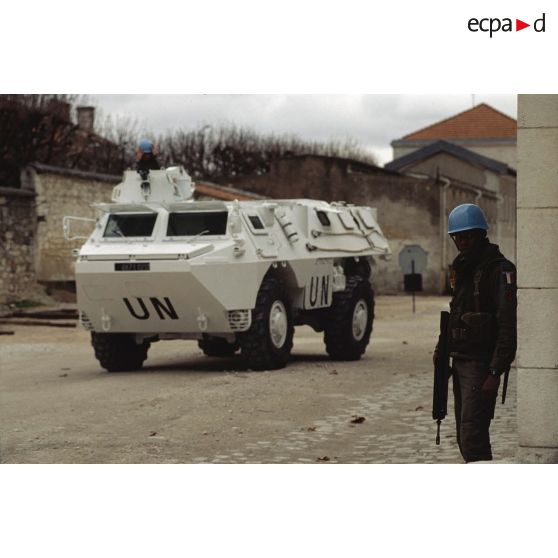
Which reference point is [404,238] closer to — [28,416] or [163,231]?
[163,231]

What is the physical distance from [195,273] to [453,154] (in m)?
28.4

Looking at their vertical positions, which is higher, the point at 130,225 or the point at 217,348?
the point at 130,225

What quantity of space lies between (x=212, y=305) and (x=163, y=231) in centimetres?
99

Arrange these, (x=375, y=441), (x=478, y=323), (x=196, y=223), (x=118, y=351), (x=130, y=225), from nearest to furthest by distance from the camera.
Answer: (x=478, y=323) < (x=375, y=441) < (x=196, y=223) < (x=130, y=225) < (x=118, y=351)

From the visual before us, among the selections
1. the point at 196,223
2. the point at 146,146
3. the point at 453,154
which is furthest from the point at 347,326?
the point at 453,154

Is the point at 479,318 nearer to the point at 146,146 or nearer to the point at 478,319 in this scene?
the point at 478,319

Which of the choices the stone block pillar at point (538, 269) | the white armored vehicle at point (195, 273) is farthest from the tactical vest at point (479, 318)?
the white armored vehicle at point (195, 273)

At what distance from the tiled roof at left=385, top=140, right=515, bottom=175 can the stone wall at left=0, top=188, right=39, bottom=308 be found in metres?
18.1

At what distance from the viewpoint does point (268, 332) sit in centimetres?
1273

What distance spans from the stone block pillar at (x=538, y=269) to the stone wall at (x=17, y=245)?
690 inches

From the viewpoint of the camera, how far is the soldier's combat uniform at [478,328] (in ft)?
17.9

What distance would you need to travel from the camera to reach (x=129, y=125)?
3331 cm

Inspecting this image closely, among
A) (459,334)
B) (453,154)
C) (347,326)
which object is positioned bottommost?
(347,326)
